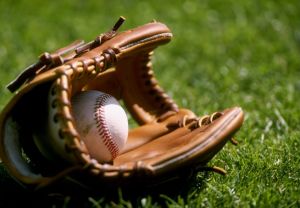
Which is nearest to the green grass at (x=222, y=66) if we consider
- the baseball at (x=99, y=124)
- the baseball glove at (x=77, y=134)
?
the baseball glove at (x=77, y=134)

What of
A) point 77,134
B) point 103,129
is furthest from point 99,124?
point 77,134

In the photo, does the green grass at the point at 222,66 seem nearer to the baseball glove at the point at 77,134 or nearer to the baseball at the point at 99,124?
the baseball glove at the point at 77,134

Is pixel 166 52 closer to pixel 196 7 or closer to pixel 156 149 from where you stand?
pixel 196 7

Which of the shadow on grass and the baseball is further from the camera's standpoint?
the baseball

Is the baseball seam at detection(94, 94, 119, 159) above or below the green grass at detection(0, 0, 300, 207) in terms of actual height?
above

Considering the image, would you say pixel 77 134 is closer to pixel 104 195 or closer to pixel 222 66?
pixel 104 195

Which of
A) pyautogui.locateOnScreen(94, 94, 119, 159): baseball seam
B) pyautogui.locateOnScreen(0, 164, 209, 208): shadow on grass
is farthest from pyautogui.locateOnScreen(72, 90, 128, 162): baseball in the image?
pyautogui.locateOnScreen(0, 164, 209, 208): shadow on grass

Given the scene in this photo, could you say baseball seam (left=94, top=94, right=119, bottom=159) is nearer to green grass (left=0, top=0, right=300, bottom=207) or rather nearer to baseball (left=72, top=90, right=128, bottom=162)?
baseball (left=72, top=90, right=128, bottom=162)
